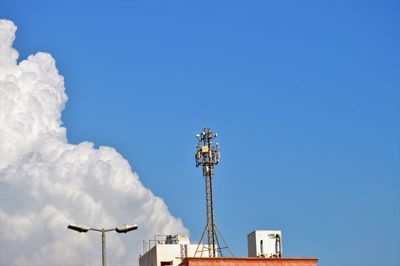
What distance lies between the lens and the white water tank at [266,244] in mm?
93562

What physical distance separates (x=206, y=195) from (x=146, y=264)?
1481 centimetres

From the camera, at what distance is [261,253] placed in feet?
307

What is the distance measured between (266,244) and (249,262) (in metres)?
6.13

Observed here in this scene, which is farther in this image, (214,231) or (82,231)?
(214,231)

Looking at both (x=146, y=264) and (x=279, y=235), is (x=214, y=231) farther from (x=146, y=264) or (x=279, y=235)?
(x=146, y=264)

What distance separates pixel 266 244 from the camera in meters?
93.9

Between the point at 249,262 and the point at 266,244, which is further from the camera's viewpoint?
the point at 266,244

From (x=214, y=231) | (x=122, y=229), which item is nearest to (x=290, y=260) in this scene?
(x=214, y=231)

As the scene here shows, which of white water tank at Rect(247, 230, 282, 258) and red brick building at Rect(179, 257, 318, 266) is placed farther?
white water tank at Rect(247, 230, 282, 258)

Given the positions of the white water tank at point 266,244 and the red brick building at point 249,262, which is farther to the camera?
the white water tank at point 266,244

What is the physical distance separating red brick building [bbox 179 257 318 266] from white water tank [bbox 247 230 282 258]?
4.18 m

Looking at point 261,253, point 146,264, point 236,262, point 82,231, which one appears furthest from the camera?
point 146,264

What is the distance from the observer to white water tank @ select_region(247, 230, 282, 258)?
93562 mm

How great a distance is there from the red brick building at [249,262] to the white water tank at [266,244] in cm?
418
